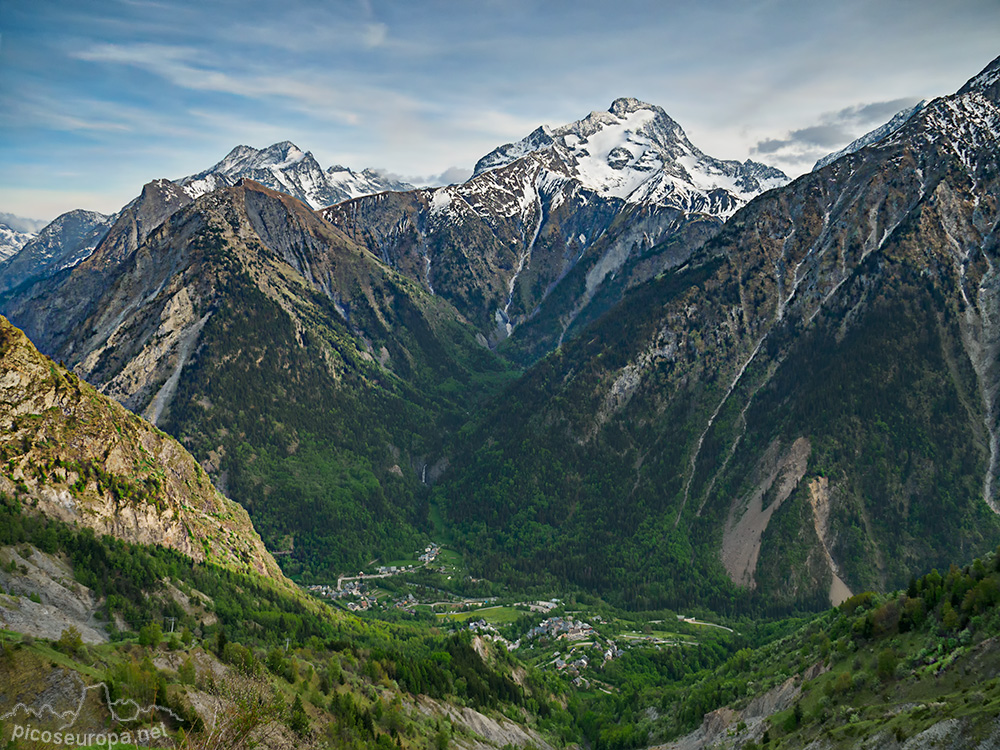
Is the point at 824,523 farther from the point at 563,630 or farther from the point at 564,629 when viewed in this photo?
the point at 563,630

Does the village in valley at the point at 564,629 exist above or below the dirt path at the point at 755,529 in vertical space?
below

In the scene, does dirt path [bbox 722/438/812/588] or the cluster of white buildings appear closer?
the cluster of white buildings

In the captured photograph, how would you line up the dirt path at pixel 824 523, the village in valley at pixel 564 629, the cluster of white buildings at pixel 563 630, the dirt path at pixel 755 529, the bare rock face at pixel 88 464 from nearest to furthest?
1. the bare rock face at pixel 88 464
2. the village in valley at pixel 564 629
3. the cluster of white buildings at pixel 563 630
4. the dirt path at pixel 824 523
5. the dirt path at pixel 755 529

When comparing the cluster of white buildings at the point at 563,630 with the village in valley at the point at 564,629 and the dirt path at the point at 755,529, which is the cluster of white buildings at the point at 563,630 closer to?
the village in valley at the point at 564,629

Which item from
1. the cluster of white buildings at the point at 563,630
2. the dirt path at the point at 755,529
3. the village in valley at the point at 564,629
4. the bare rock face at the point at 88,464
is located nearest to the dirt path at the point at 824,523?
the dirt path at the point at 755,529

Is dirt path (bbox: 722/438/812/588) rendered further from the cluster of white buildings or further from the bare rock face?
the bare rock face

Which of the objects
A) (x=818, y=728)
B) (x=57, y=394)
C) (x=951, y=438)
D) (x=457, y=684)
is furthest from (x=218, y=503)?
(x=951, y=438)

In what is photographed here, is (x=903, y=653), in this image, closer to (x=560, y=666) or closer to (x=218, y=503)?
(x=560, y=666)

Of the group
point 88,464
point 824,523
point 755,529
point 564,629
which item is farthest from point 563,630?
point 88,464

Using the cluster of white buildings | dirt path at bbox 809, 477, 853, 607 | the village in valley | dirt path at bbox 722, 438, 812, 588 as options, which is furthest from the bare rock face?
dirt path at bbox 809, 477, 853, 607
